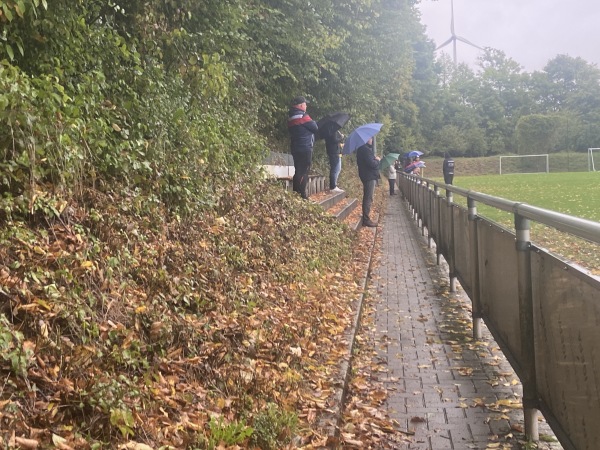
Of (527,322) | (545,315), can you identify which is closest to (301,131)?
(527,322)

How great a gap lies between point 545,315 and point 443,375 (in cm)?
203

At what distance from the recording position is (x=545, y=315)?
3711mm

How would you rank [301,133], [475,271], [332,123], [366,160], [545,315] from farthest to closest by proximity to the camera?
[366,160]
[332,123]
[301,133]
[475,271]
[545,315]

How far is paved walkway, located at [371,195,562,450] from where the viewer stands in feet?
14.4

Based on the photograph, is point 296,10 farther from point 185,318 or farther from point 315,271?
point 185,318

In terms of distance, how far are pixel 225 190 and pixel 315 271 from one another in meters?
1.57

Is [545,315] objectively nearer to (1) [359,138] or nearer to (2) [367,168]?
(2) [367,168]

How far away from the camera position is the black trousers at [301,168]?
1295 centimetres

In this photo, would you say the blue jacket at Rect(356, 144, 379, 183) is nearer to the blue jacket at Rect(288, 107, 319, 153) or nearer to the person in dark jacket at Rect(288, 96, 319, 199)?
the person in dark jacket at Rect(288, 96, 319, 199)

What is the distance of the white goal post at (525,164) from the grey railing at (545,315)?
7251 centimetres

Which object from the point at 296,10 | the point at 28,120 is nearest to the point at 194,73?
the point at 28,120

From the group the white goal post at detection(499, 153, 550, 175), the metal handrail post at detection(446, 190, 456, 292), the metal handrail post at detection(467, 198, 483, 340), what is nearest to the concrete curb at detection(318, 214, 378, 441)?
the metal handrail post at detection(467, 198, 483, 340)

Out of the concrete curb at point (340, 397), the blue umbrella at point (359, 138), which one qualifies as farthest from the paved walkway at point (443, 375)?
the blue umbrella at point (359, 138)

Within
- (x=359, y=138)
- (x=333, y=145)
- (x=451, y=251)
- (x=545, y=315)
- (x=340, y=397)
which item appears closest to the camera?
(x=545, y=315)
